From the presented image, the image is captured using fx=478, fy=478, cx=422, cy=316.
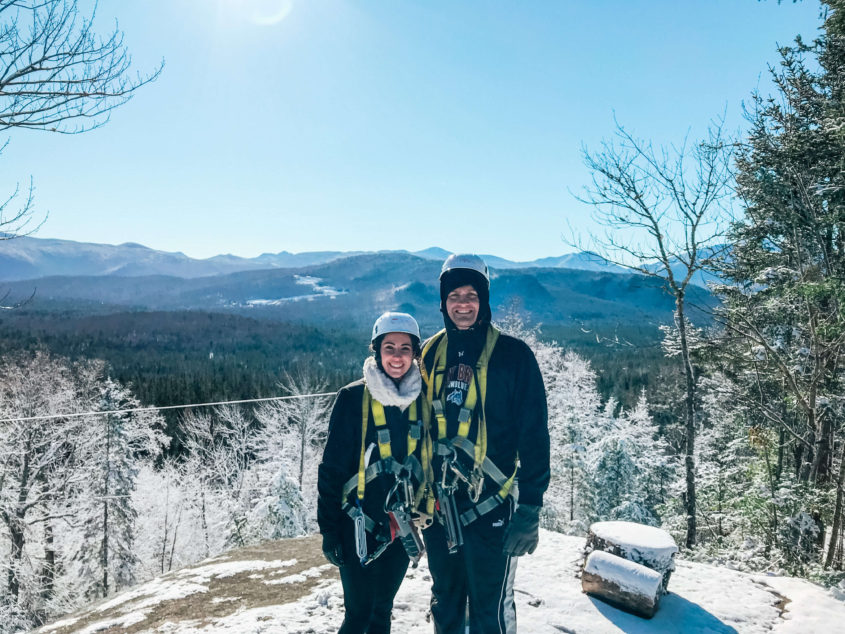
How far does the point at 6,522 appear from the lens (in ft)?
60.9

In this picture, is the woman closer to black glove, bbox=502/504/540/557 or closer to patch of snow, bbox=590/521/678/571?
black glove, bbox=502/504/540/557

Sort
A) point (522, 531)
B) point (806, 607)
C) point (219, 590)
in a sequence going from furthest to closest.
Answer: point (219, 590)
point (806, 607)
point (522, 531)

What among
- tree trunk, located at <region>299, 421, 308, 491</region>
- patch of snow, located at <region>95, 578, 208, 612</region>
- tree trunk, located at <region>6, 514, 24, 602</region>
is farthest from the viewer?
tree trunk, located at <region>299, 421, 308, 491</region>

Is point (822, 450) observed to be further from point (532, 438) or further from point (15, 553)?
point (15, 553)

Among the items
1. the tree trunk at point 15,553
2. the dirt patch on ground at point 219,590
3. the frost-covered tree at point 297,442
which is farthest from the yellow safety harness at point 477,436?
the frost-covered tree at point 297,442

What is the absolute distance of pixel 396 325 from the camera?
3.22 meters

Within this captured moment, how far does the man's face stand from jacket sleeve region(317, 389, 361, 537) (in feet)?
3.01

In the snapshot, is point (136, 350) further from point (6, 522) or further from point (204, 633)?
point (204, 633)

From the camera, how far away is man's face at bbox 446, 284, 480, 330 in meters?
3.34

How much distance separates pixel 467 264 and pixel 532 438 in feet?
4.16

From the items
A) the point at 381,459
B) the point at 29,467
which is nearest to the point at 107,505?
the point at 29,467

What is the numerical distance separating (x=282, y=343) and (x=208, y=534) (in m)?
120

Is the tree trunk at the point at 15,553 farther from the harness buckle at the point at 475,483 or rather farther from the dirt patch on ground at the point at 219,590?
the harness buckle at the point at 475,483

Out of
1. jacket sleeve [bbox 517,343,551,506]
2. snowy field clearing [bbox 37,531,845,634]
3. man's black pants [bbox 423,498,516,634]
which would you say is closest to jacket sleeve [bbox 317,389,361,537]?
man's black pants [bbox 423,498,516,634]
